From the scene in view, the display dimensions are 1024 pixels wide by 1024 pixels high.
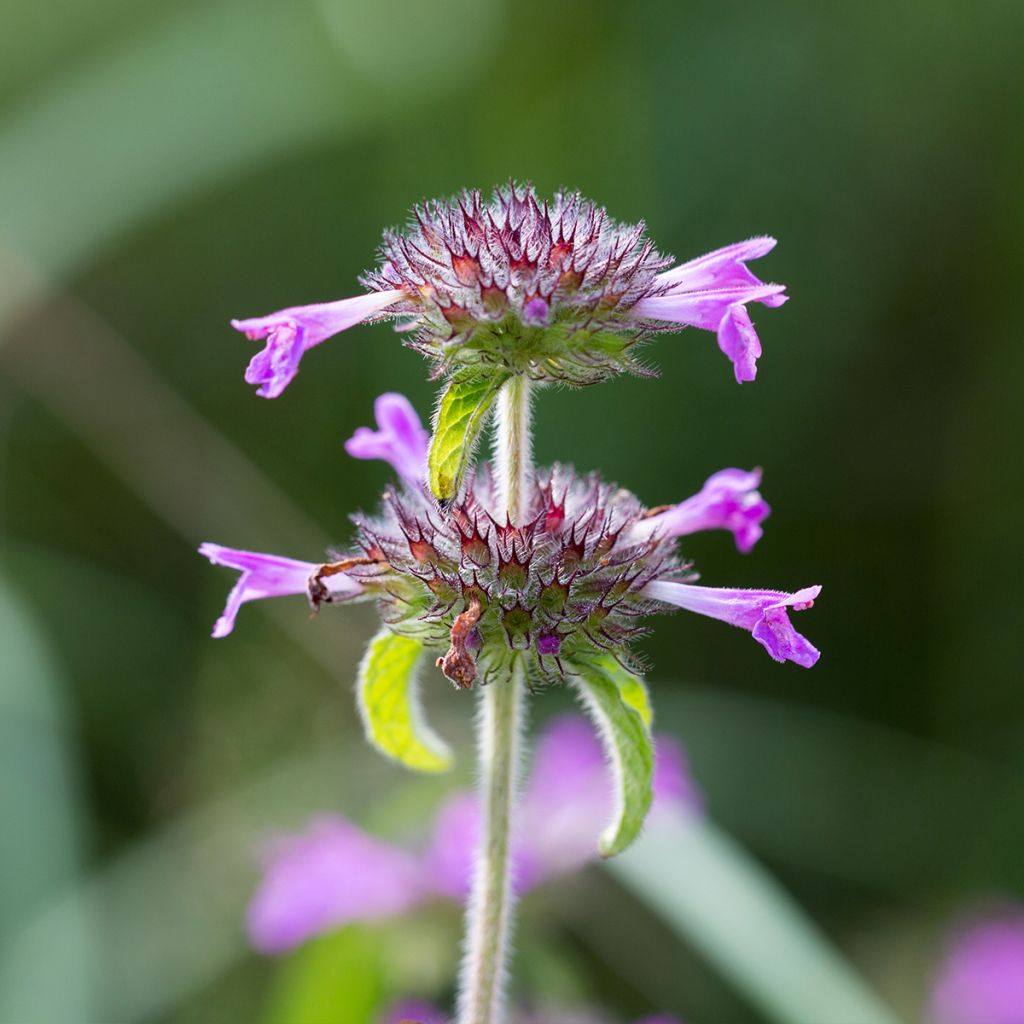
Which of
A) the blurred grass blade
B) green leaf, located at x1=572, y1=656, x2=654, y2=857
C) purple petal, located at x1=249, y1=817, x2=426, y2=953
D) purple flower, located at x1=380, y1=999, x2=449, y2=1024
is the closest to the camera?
green leaf, located at x1=572, y1=656, x2=654, y2=857

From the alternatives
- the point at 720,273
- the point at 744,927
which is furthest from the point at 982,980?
the point at 720,273

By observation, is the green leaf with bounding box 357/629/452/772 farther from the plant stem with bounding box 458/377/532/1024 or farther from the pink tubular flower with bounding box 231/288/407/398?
the pink tubular flower with bounding box 231/288/407/398

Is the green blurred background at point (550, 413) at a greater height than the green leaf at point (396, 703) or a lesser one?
greater

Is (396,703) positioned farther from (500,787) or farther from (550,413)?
(550,413)

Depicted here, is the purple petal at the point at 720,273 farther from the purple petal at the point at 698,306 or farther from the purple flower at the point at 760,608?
the purple flower at the point at 760,608

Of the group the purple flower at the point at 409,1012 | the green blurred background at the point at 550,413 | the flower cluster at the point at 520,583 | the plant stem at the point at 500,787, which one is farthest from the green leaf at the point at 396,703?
the green blurred background at the point at 550,413

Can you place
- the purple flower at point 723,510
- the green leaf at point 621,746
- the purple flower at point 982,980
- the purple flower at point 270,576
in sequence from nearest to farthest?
the green leaf at point 621,746, the purple flower at point 270,576, the purple flower at point 723,510, the purple flower at point 982,980

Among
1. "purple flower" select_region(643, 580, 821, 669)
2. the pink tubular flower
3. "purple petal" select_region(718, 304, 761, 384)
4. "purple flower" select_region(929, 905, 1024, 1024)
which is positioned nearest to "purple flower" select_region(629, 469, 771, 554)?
"purple flower" select_region(643, 580, 821, 669)
